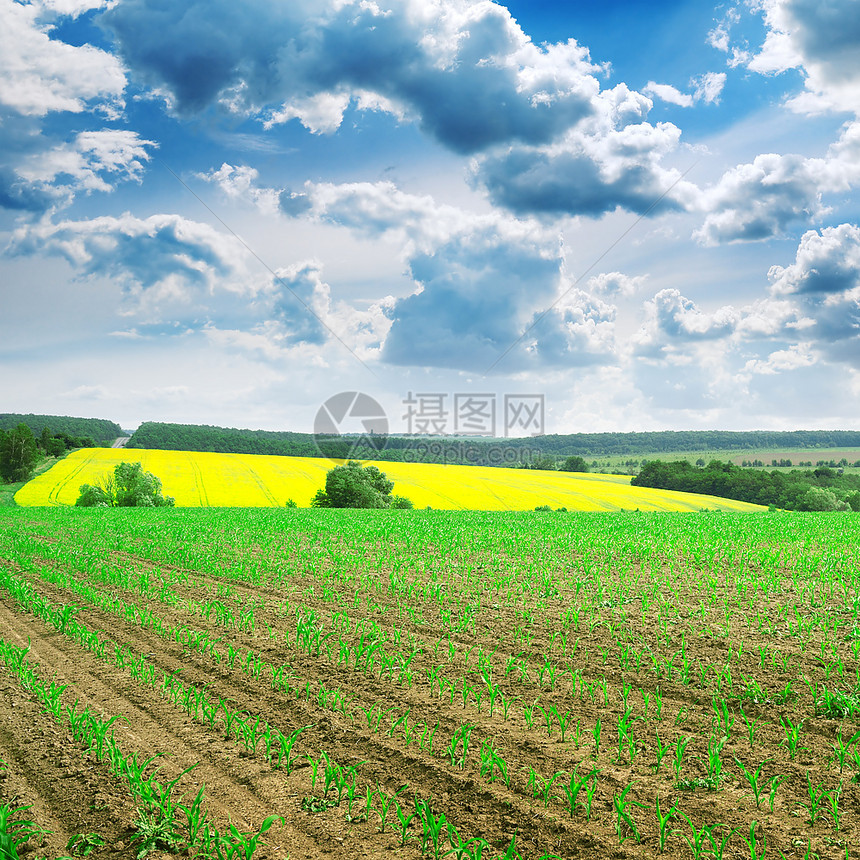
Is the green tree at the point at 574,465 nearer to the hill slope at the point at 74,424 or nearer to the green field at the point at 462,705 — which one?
the green field at the point at 462,705

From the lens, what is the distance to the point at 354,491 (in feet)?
170

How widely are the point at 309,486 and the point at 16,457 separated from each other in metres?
51.2

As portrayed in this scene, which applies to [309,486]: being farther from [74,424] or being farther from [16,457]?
[74,424]

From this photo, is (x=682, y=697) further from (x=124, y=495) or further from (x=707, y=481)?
(x=707, y=481)

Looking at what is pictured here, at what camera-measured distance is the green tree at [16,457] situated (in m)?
81.7

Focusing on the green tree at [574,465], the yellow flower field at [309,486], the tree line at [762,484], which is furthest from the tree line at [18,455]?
the tree line at [762,484]

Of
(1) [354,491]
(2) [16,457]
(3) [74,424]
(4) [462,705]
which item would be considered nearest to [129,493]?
(1) [354,491]

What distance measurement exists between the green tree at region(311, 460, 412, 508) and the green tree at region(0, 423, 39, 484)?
54894 millimetres

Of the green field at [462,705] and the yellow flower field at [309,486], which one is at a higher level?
the green field at [462,705]

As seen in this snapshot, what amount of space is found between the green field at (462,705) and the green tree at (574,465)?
92150 mm

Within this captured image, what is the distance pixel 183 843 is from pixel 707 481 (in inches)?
3539

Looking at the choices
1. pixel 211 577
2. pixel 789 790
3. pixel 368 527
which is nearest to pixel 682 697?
pixel 789 790

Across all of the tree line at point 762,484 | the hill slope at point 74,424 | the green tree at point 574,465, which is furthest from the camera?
the hill slope at point 74,424

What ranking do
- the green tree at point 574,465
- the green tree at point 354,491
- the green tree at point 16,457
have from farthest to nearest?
the green tree at point 574,465 < the green tree at point 16,457 < the green tree at point 354,491
